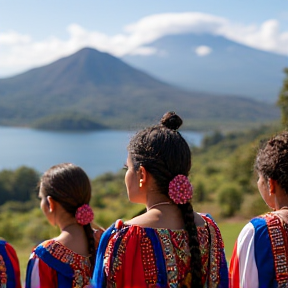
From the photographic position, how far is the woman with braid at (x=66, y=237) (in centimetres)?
214

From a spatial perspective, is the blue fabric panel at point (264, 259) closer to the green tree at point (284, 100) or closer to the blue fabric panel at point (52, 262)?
the blue fabric panel at point (52, 262)

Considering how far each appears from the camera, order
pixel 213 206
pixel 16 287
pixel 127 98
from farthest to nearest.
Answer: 1. pixel 127 98
2. pixel 213 206
3. pixel 16 287

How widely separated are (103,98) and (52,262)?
144 meters

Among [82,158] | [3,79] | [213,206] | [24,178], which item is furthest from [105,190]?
[3,79]

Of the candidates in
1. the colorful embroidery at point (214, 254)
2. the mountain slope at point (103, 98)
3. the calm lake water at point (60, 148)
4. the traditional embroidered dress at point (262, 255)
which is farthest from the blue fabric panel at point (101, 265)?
the mountain slope at point (103, 98)

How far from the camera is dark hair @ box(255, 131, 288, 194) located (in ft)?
6.63

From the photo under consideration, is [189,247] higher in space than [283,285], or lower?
higher

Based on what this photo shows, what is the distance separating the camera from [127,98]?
13938 cm

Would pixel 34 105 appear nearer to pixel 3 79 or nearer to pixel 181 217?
pixel 3 79

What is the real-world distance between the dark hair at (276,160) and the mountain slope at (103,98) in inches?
4293

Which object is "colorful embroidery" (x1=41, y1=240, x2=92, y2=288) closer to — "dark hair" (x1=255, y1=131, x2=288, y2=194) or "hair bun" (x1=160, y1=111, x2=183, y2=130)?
"hair bun" (x1=160, y1=111, x2=183, y2=130)

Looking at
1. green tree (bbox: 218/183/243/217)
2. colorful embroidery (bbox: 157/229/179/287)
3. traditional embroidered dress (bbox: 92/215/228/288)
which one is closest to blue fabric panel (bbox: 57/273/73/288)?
traditional embroidered dress (bbox: 92/215/228/288)

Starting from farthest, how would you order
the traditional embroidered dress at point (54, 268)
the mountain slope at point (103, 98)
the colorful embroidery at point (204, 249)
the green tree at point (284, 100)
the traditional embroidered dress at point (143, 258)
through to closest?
the mountain slope at point (103, 98)
the green tree at point (284, 100)
the traditional embroidered dress at point (54, 268)
the colorful embroidery at point (204, 249)
the traditional embroidered dress at point (143, 258)

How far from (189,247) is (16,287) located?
934 mm
